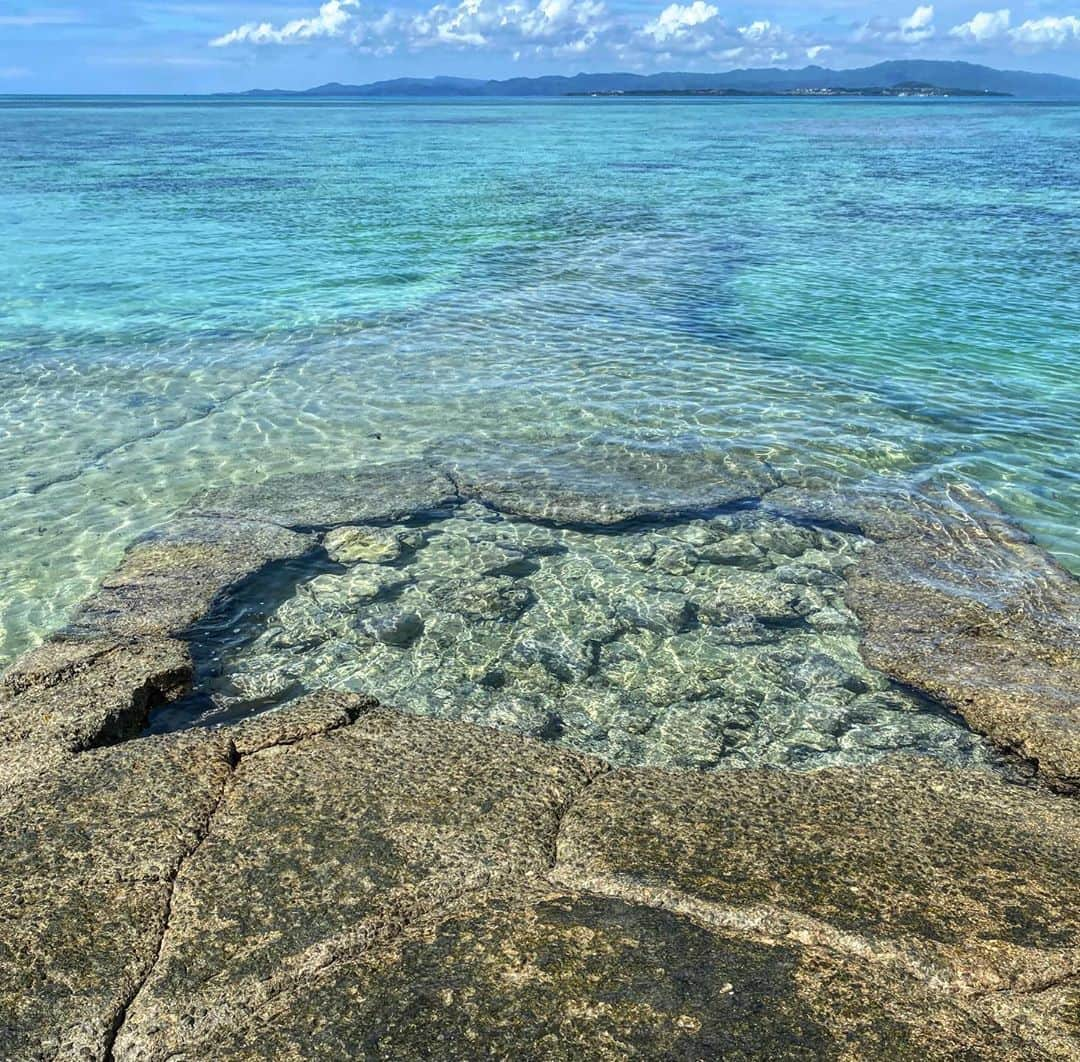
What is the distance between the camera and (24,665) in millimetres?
6031

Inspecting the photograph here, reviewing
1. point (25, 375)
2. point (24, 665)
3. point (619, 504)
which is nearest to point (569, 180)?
point (25, 375)

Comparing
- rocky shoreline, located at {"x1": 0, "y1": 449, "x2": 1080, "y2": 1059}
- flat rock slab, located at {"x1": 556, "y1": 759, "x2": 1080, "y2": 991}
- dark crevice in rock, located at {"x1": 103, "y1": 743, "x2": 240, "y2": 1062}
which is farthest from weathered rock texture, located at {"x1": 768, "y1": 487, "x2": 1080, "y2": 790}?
dark crevice in rock, located at {"x1": 103, "y1": 743, "x2": 240, "y2": 1062}

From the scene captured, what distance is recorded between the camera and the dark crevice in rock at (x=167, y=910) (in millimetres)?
3352

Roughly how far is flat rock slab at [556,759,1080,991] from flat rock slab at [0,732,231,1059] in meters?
1.65

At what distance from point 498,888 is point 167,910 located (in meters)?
1.27

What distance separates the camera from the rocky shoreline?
3.36 meters

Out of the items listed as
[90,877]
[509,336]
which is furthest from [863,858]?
[509,336]

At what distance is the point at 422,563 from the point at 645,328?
28.5 ft

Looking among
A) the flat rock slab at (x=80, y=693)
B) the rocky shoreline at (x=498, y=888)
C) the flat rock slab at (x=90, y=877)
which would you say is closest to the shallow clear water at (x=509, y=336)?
the flat rock slab at (x=80, y=693)

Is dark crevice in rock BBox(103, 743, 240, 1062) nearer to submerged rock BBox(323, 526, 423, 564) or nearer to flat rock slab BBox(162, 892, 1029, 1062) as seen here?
flat rock slab BBox(162, 892, 1029, 1062)

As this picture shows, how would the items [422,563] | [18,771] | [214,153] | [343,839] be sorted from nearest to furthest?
[343,839] < [18,771] < [422,563] < [214,153]

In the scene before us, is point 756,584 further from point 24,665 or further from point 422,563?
point 24,665

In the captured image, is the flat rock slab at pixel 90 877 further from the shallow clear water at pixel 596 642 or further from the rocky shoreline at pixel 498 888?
the shallow clear water at pixel 596 642

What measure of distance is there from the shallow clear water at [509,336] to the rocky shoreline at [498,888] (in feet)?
8.60
